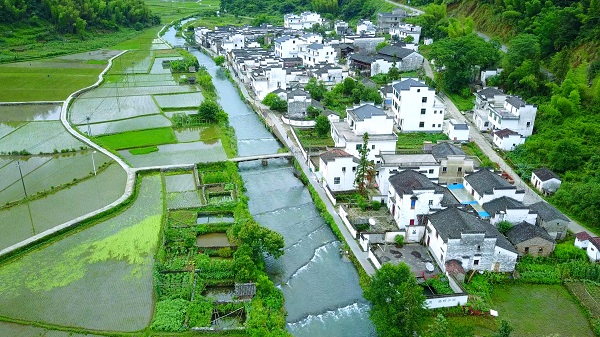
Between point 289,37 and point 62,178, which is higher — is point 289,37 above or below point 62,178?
above

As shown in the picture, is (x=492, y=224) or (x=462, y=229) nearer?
(x=462, y=229)

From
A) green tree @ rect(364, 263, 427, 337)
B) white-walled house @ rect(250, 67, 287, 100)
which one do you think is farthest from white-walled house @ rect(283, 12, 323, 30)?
green tree @ rect(364, 263, 427, 337)

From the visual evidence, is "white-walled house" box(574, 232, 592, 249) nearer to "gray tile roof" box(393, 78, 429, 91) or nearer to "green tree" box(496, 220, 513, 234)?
"green tree" box(496, 220, 513, 234)

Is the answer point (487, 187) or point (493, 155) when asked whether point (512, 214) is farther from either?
point (493, 155)

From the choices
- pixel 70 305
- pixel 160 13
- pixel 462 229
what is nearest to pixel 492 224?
pixel 462 229

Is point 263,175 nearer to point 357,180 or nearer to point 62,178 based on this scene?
point 357,180

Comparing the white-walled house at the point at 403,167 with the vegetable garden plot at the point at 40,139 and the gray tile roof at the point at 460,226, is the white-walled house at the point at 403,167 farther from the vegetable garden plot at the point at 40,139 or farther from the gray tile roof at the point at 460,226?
the vegetable garden plot at the point at 40,139
